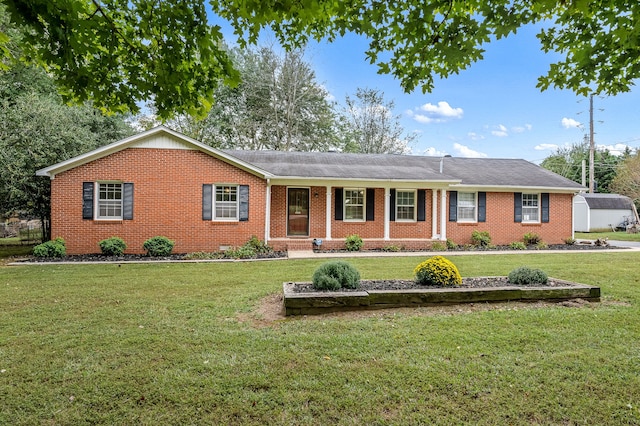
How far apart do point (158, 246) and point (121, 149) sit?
3746mm

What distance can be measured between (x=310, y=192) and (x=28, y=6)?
1138 cm

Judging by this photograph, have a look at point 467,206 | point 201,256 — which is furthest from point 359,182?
point 201,256

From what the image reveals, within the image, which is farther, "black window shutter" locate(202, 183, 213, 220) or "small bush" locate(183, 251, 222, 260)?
"black window shutter" locate(202, 183, 213, 220)

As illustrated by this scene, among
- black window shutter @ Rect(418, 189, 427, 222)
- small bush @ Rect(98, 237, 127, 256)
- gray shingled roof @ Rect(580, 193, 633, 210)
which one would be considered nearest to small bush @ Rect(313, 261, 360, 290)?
small bush @ Rect(98, 237, 127, 256)

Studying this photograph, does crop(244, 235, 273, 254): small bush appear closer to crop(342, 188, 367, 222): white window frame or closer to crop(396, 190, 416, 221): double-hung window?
crop(342, 188, 367, 222): white window frame

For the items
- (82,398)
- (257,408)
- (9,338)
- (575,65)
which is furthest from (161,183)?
(575,65)

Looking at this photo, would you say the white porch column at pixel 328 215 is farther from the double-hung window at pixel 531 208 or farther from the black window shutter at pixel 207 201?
the double-hung window at pixel 531 208

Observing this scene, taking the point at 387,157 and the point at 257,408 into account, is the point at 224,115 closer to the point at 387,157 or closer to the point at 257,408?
the point at 387,157

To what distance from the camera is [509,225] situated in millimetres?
14852

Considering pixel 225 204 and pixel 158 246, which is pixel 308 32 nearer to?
pixel 225 204

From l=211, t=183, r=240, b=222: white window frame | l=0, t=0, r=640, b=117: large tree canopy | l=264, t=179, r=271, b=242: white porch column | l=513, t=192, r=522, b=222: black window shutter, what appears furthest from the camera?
l=513, t=192, r=522, b=222: black window shutter

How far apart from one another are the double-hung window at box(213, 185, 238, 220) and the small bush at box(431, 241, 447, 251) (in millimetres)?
7926

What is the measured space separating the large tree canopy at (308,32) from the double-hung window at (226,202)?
27.1ft

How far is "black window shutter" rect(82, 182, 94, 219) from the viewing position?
1155 centimetres
